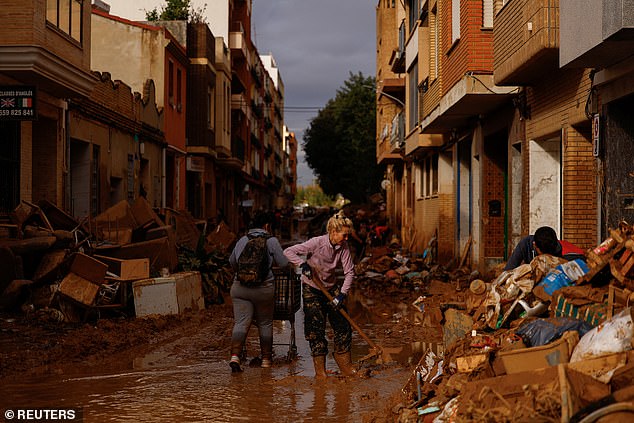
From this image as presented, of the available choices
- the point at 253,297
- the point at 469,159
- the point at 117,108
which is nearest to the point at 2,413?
the point at 253,297

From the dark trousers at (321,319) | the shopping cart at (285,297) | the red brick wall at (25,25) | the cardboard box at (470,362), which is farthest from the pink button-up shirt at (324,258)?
the red brick wall at (25,25)

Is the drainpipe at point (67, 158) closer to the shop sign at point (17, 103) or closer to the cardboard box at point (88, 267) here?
the shop sign at point (17, 103)

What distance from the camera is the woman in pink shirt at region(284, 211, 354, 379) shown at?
8.55 metres

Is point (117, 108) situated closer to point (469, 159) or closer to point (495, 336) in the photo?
point (469, 159)

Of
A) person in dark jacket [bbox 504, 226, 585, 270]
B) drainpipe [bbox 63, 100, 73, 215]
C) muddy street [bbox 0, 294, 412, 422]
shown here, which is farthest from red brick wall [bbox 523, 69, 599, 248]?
drainpipe [bbox 63, 100, 73, 215]

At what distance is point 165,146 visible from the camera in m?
26.8

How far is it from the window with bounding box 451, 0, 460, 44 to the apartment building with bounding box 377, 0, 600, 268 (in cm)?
3

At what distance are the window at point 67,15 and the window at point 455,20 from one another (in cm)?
790

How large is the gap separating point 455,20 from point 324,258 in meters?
11.2

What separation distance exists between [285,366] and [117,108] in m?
13.4

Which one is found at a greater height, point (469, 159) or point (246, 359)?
point (469, 159)

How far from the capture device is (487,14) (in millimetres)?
16469

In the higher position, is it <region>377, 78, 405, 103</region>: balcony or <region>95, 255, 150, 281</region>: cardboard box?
<region>377, 78, 405, 103</region>: balcony

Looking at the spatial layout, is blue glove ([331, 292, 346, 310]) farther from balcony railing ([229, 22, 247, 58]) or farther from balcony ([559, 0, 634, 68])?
balcony railing ([229, 22, 247, 58])
